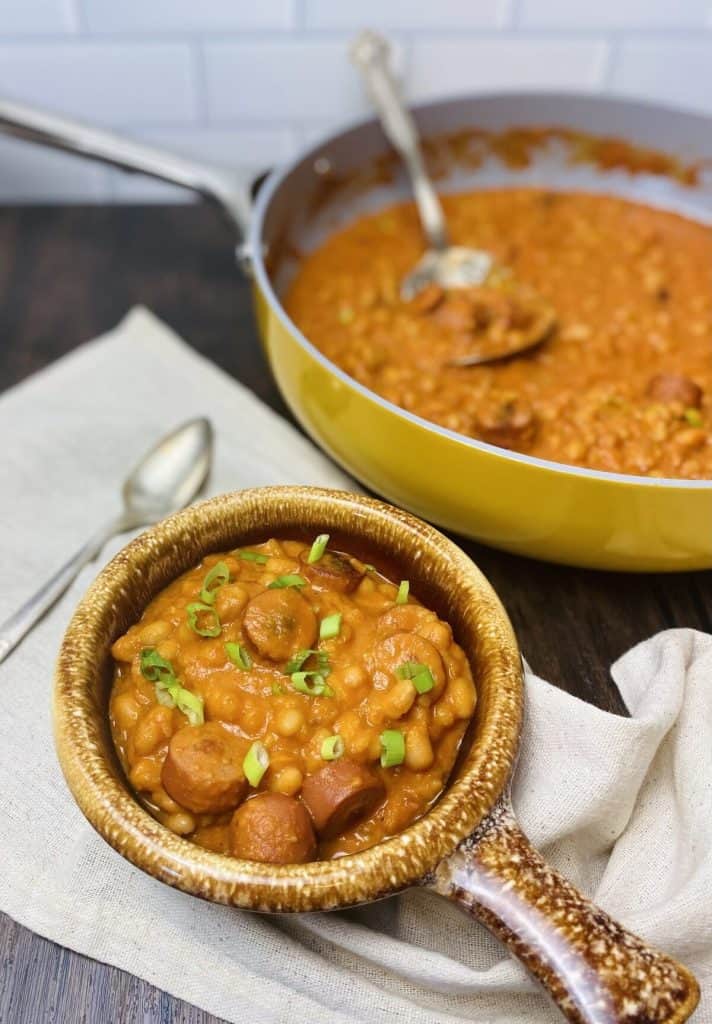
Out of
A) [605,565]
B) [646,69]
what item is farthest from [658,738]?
[646,69]

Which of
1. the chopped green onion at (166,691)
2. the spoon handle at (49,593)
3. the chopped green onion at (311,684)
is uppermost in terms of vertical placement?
the chopped green onion at (311,684)

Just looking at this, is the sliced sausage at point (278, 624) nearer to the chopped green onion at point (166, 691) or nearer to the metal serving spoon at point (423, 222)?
the chopped green onion at point (166, 691)

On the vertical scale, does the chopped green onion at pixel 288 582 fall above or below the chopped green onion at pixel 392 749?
above

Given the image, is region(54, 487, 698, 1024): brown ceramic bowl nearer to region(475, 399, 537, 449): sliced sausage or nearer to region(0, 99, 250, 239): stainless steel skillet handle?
region(475, 399, 537, 449): sliced sausage

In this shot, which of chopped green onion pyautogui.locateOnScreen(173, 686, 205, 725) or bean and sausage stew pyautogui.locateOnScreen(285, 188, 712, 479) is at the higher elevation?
bean and sausage stew pyautogui.locateOnScreen(285, 188, 712, 479)

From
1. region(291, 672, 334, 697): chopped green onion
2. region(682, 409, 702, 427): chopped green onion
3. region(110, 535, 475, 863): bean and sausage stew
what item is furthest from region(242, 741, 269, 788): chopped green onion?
region(682, 409, 702, 427): chopped green onion

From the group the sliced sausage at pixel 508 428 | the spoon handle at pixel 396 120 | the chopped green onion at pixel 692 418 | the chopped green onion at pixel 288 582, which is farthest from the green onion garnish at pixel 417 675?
the spoon handle at pixel 396 120

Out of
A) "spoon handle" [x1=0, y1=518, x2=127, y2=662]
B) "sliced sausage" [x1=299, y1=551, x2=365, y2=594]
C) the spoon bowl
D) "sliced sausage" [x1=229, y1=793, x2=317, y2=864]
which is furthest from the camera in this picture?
the spoon bowl
